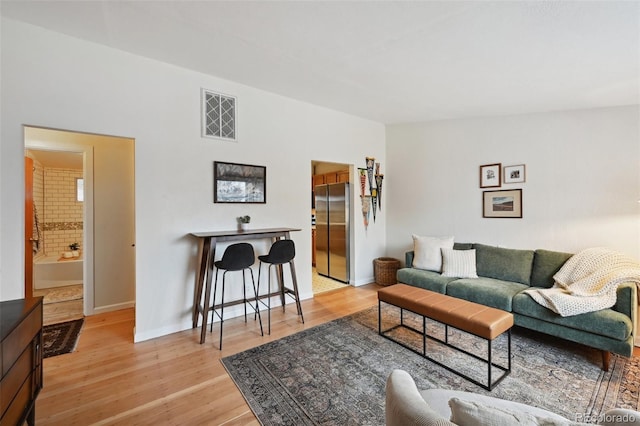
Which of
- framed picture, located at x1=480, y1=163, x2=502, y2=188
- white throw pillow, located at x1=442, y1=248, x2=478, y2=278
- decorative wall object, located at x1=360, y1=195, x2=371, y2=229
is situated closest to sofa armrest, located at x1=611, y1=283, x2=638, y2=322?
white throw pillow, located at x1=442, y1=248, x2=478, y2=278

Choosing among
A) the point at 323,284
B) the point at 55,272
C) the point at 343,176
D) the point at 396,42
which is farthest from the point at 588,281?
the point at 55,272

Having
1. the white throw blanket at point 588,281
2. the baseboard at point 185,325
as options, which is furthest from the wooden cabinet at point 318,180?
the white throw blanket at point 588,281

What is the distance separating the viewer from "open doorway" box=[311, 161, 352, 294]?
467 centimetres

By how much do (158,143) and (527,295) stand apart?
402 centimetres

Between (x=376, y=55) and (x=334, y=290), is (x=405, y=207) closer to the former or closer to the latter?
(x=334, y=290)

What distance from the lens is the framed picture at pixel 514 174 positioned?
11.6 ft

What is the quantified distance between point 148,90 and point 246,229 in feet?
5.78

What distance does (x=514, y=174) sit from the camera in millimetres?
3590

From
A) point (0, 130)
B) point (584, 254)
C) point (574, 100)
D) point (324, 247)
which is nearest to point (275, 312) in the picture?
point (324, 247)

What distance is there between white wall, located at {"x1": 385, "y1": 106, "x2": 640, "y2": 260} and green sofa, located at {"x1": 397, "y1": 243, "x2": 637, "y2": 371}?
1.15 feet

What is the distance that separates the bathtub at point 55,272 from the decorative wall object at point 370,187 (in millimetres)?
4928

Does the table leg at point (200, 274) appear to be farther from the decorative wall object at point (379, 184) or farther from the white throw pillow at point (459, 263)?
the decorative wall object at point (379, 184)

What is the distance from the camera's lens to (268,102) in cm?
354

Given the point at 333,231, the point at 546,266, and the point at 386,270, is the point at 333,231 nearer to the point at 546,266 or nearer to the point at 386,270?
the point at 386,270
